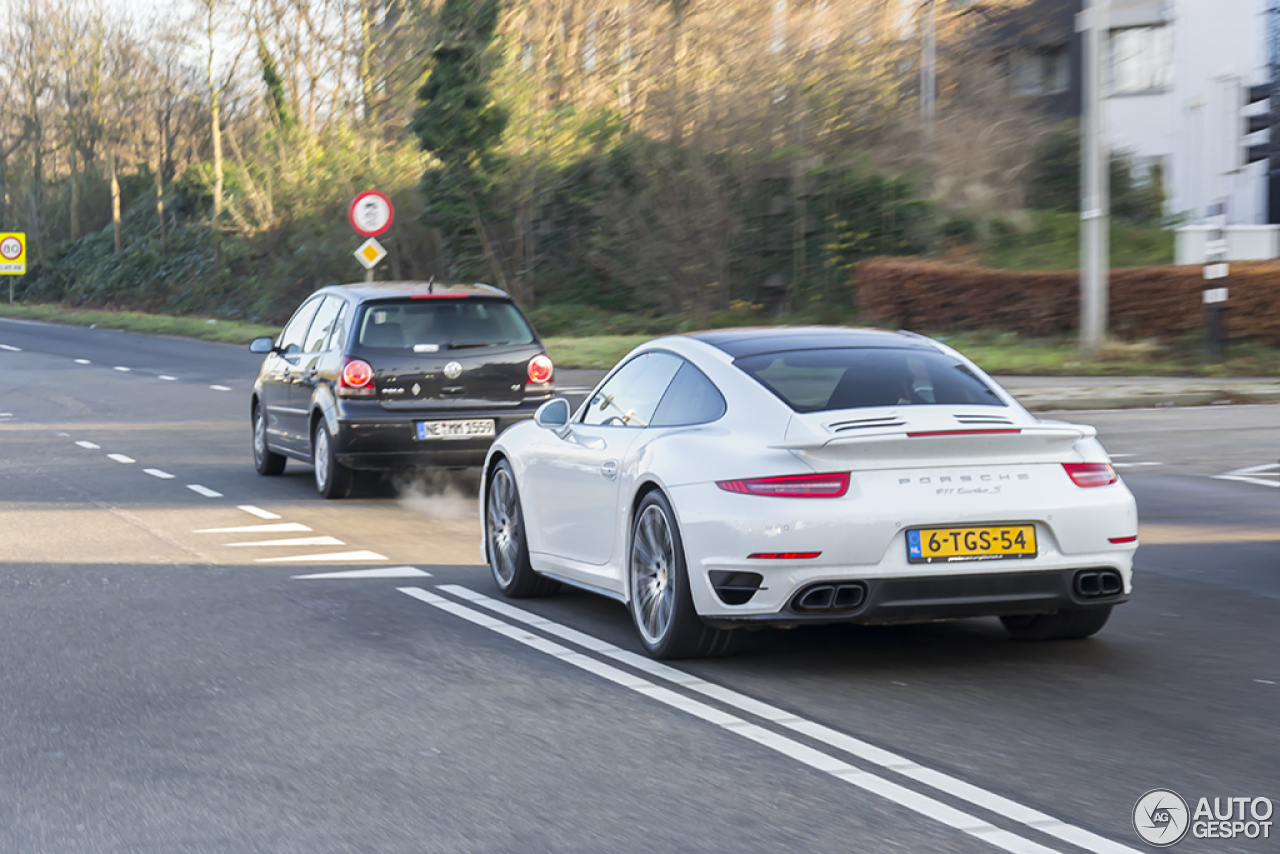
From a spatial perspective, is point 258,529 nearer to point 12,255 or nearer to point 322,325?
point 322,325

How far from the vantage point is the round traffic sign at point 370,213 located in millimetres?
26266

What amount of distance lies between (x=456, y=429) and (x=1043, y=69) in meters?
38.0

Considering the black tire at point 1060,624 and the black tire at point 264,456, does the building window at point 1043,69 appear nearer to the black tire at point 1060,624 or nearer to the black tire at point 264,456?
the black tire at point 264,456

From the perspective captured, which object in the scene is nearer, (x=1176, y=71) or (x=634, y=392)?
(x=634, y=392)

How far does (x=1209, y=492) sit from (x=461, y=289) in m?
6.13

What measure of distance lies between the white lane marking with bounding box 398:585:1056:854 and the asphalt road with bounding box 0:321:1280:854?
2 cm

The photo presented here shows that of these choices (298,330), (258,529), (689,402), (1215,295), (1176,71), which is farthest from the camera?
(1176,71)

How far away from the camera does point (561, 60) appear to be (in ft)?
129

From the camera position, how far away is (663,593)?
7016 millimetres

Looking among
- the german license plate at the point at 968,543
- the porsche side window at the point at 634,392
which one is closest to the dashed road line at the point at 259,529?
the porsche side window at the point at 634,392

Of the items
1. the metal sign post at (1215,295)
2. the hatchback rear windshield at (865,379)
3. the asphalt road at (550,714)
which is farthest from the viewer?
the metal sign post at (1215,295)

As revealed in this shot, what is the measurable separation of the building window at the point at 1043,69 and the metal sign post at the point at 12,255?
34993mm

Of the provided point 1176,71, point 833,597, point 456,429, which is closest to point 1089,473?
point 833,597

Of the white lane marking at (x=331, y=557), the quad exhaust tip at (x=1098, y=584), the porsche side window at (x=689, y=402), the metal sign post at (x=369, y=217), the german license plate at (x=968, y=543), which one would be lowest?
the white lane marking at (x=331, y=557)
